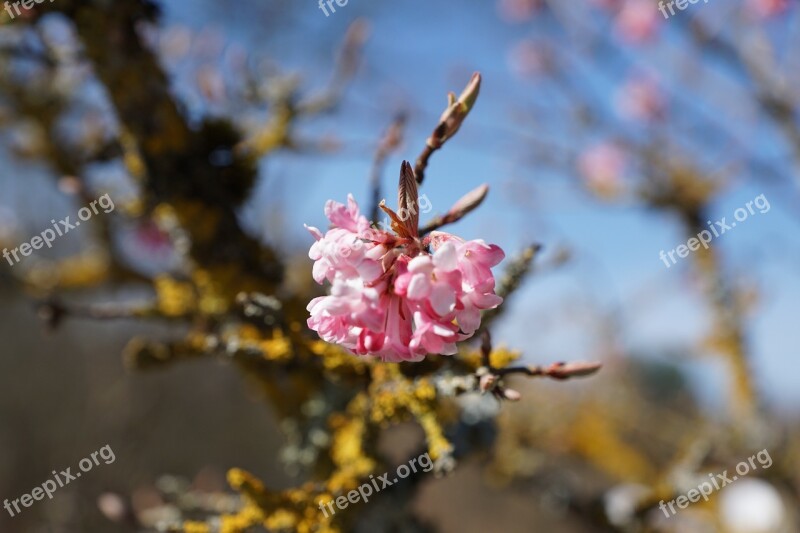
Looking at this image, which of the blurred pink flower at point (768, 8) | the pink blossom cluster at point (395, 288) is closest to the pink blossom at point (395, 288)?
the pink blossom cluster at point (395, 288)

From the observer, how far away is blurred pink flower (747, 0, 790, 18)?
228cm

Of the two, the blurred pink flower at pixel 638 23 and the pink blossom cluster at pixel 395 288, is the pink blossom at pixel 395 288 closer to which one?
the pink blossom cluster at pixel 395 288

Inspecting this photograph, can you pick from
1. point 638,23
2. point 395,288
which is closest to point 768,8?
point 638,23

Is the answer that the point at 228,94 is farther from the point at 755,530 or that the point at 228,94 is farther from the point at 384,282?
the point at 755,530

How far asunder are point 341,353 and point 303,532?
0.80ft

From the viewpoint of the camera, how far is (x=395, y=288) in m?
0.60

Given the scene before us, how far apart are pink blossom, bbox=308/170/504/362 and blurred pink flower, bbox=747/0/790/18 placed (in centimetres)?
234

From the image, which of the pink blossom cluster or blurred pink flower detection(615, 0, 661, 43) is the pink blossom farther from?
blurred pink flower detection(615, 0, 661, 43)

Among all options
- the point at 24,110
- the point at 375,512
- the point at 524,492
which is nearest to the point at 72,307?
the point at 375,512

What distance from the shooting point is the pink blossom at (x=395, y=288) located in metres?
0.57

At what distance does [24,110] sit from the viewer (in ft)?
7.29

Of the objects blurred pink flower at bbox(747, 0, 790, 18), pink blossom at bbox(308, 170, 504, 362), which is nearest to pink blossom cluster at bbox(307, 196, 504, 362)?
pink blossom at bbox(308, 170, 504, 362)

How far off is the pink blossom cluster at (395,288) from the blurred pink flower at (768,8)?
2344 millimetres

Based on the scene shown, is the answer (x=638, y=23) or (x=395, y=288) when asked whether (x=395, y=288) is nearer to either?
(x=395, y=288)
